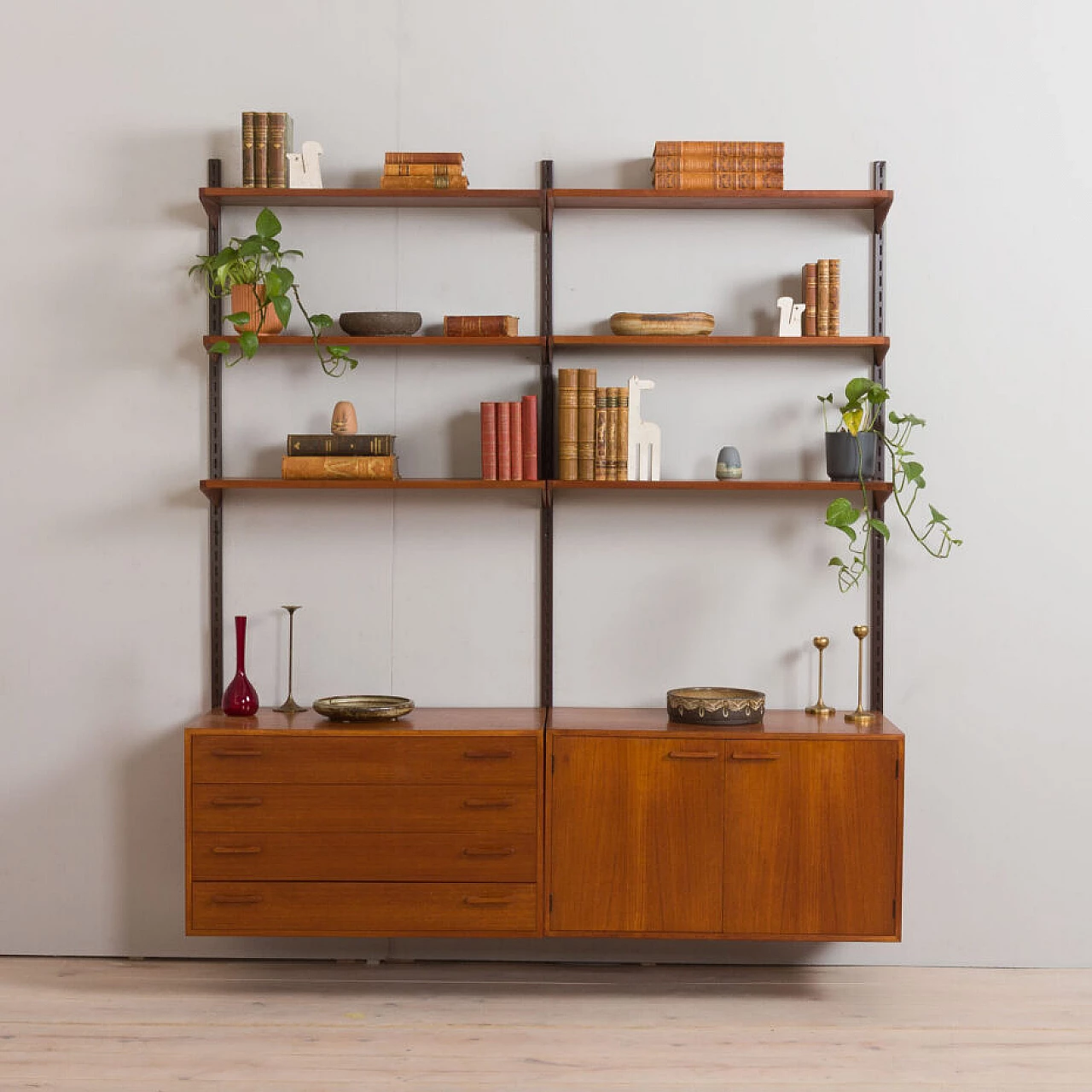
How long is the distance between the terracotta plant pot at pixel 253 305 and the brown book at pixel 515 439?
2.33 feet

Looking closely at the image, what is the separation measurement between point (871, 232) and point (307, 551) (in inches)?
76.8

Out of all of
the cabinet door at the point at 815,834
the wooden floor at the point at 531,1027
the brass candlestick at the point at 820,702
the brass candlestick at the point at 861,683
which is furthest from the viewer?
the brass candlestick at the point at 820,702

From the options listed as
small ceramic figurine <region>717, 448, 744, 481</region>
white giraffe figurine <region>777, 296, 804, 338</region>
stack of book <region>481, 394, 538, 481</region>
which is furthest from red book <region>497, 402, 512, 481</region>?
white giraffe figurine <region>777, 296, 804, 338</region>

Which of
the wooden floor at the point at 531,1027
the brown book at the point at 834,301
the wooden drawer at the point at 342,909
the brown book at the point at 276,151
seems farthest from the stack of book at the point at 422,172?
the wooden floor at the point at 531,1027

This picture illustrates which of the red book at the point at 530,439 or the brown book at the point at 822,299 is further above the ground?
the brown book at the point at 822,299

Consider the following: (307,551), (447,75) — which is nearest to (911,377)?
(447,75)

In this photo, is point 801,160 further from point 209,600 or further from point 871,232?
point 209,600

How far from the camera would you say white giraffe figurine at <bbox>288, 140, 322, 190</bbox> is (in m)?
3.60

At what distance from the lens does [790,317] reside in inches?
142

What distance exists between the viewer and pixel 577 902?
3.36m

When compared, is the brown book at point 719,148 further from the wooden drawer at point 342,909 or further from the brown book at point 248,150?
the wooden drawer at point 342,909

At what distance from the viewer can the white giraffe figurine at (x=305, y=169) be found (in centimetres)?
360

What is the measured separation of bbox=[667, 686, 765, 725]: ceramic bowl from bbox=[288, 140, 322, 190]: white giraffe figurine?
180 cm

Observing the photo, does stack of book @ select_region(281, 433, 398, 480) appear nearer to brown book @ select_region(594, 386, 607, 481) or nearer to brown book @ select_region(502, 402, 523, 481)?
brown book @ select_region(502, 402, 523, 481)
